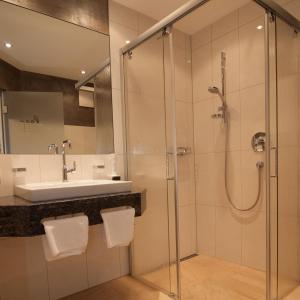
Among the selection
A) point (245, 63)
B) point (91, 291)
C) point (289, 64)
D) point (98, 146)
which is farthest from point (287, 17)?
point (91, 291)

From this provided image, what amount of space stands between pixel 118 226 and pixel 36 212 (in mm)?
521

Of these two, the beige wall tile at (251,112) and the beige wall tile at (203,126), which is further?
the beige wall tile at (203,126)

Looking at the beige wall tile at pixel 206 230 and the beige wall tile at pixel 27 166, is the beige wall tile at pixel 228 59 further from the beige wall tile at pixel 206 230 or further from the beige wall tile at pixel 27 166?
the beige wall tile at pixel 27 166

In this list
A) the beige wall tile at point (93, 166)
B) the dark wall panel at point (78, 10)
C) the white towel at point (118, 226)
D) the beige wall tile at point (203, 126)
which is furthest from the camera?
the beige wall tile at point (203, 126)

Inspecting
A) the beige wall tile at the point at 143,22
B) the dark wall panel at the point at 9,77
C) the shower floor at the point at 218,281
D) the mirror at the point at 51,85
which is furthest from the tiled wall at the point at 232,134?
the dark wall panel at the point at 9,77

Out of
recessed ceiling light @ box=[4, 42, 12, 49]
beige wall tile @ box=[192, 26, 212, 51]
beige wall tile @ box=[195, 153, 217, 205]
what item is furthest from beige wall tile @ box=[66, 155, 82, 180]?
beige wall tile @ box=[192, 26, 212, 51]

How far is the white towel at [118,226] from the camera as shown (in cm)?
155

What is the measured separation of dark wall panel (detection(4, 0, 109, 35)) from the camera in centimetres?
182

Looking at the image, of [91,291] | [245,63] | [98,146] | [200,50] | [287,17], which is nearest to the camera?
[287,17]

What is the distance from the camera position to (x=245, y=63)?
2.25m

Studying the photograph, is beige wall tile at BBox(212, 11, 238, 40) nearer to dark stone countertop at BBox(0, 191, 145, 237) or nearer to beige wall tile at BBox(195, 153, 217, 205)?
beige wall tile at BBox(195, 153, 217, 205)

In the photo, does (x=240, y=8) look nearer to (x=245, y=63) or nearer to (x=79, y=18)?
(x=245, y=63)

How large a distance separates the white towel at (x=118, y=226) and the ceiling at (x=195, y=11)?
172 cm

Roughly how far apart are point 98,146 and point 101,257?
938 mm
